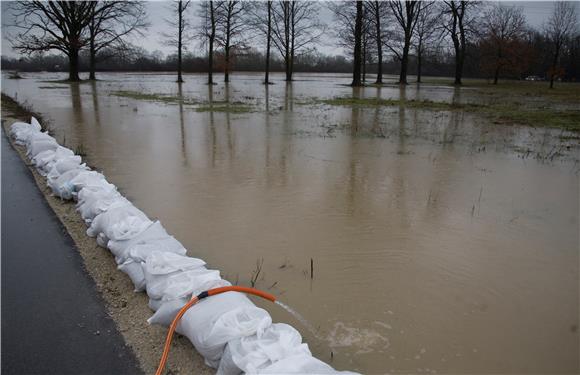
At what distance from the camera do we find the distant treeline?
42.9 metres

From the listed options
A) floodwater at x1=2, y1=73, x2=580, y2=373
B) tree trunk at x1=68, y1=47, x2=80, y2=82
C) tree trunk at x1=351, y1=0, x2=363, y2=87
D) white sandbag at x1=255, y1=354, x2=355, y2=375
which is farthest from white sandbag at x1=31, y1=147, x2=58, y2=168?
tree trunk at x1=68, y1=47, x2=80, y2=82

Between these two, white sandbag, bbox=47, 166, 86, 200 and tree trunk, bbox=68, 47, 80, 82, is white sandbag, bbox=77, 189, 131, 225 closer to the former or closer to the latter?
white sandbag, bbox=47, 166, 86, 200

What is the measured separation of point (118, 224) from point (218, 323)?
5.77 ft

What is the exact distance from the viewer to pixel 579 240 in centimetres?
418

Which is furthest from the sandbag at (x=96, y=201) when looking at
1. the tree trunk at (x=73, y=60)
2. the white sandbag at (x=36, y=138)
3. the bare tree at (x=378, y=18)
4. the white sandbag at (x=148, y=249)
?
the bare tree at (x=378, y=18)

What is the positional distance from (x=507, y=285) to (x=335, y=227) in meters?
1.64

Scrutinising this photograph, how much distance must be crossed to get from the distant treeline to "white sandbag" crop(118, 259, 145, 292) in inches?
1234

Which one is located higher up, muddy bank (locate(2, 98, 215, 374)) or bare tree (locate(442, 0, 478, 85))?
bare tree (locate(442, 0, 478, 85))

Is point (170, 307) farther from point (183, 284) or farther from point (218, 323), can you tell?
point (218, 323)

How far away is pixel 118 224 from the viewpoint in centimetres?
362

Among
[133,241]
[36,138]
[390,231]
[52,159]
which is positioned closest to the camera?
[133,241]

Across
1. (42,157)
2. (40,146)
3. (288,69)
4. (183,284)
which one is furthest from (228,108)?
(288,69)

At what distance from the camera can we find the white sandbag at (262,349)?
2035 mm

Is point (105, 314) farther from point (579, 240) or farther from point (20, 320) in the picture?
point (579, 240)
